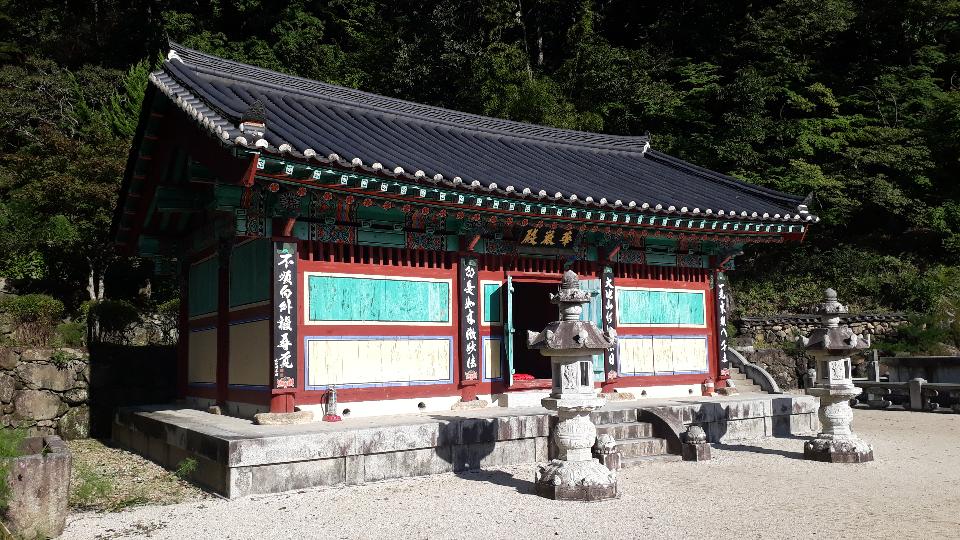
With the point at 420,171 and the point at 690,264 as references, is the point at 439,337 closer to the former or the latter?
the point at 420,171

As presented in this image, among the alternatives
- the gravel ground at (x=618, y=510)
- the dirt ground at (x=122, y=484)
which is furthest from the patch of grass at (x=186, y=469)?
the gravel ground at (x=618, y=510)

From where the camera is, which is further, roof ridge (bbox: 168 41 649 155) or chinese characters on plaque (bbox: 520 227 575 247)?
roof ridge (bbox: 168 41 649 155)

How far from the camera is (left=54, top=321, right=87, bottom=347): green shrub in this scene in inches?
547

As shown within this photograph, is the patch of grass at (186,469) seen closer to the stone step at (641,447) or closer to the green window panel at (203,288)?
the green window panel at (203,288)

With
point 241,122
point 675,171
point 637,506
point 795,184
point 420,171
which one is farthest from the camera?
point 795,184

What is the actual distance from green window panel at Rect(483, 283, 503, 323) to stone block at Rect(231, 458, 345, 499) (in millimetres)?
3913

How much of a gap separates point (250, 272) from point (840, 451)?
8.39 meters

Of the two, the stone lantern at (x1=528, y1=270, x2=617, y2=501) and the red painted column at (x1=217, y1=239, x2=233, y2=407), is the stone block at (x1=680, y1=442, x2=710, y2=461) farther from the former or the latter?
the red painted column at (x1=217, y1=239, x2=233, y2=407)

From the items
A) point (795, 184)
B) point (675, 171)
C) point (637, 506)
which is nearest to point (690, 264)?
point (675, 171)

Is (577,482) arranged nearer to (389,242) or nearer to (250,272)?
(389,242)

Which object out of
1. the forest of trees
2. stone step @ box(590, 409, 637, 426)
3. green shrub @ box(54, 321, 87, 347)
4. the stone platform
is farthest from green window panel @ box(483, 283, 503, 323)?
the forest of trees

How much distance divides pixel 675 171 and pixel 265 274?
9.89 meters

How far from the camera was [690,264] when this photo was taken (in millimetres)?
13812

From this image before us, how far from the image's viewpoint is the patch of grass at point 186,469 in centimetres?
827
